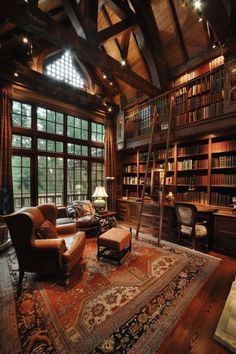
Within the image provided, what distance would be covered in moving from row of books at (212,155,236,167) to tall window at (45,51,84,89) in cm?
442

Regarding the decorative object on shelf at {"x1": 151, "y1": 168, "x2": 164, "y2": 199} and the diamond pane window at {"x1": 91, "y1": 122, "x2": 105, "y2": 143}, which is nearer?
the decorative object on shelf at {"x1": 151, "y1": 168, "x2": 164, "y2": 199}

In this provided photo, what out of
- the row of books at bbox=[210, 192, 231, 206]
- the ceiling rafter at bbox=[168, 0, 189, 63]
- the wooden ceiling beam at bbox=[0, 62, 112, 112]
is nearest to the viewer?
the row of books at bbox=[210, 192, 231, 206]

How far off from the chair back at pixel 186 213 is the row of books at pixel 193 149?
159 cm

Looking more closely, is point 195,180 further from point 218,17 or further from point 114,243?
point 218,17

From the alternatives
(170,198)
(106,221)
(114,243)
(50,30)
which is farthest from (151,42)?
(114,243)

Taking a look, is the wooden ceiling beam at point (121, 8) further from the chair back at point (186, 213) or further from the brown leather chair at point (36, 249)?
the brown leather chair at point (36, 249)

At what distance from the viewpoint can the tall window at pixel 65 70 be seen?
462 cm

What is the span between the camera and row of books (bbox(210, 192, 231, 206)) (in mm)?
3576

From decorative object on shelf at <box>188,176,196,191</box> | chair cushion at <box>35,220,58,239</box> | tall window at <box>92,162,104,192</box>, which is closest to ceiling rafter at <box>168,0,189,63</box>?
decorative object on shelf at <box>188,176,196,191</box>

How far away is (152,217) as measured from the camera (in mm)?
4457

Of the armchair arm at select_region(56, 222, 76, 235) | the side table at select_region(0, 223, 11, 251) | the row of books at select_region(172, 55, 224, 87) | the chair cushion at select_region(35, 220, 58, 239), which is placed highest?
the row of books at select_region(172, 55, 224, 87)

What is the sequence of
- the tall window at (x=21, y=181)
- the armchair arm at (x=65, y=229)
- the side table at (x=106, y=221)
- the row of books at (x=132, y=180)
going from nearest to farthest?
the armchair arm at (x=65, y=229) → the side table at (x=106, y=221) → the tall window at (x=21, y=181) → the row of books at (x=132, y=180)

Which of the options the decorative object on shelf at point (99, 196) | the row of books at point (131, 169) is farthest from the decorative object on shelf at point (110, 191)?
the decorative object on shelf at point (99, 196)

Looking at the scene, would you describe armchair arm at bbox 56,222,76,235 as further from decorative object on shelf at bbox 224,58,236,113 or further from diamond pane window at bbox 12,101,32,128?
decorative object on shelf at bbox 224,58,236,113
